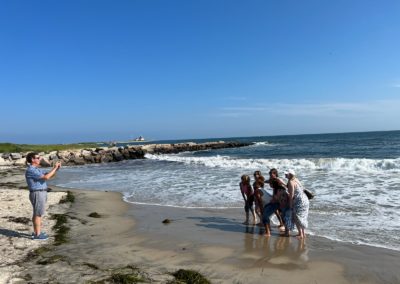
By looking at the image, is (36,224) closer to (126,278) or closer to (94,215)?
(126,278)

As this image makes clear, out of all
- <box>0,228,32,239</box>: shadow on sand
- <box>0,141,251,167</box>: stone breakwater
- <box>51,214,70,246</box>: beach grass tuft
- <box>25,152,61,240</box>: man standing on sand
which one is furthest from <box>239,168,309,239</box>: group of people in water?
<box>0,141,251,167</box>: stone breakwater

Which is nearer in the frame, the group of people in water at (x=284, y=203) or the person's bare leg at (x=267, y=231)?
the group of people in water at (x=284, y=203)

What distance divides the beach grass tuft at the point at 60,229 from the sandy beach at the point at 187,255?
0.14 meters

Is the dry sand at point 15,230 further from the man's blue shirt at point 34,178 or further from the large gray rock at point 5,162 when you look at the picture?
the large gray rock at point 5,162

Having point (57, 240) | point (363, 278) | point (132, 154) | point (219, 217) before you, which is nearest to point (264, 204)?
point (219, 217)

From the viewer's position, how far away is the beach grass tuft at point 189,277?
5.46 metres

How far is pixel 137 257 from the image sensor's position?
669 cm

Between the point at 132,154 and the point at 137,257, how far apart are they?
37709 mm

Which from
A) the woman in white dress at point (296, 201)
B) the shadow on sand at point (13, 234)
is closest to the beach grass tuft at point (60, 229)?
the shadow on sand at point (13, 234)

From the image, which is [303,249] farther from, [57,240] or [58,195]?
[58,195]

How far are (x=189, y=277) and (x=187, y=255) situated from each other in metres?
1.23

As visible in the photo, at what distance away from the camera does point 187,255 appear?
22.3 feet

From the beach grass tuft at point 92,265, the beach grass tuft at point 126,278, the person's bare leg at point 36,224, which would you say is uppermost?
the person's bare leg at point 36,224

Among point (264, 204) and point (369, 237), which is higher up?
point (264, 204)
